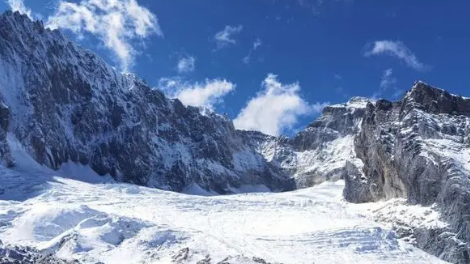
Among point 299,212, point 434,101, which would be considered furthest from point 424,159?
point 299,212

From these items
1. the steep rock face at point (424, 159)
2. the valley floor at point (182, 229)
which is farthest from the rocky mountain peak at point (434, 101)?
the valley floor at point (182, 229)

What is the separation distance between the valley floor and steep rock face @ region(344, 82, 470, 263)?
797 cm

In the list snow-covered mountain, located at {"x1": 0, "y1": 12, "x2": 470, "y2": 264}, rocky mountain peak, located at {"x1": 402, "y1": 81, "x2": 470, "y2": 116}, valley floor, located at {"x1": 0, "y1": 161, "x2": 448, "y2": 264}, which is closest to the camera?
valley floor, located at {"x1": 0, "y1": 161, "x2": 448, "y2": 264}

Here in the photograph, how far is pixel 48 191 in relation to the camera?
160750 mm

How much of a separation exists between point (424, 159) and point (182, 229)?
2112 inches

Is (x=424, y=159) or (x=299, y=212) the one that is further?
(x=299, y=212)

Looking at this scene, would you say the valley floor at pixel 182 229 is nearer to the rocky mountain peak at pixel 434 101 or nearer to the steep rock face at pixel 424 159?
the steep rock face at pixel 424 159

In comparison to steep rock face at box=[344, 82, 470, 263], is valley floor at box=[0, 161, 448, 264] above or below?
below

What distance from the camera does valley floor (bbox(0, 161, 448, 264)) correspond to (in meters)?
118

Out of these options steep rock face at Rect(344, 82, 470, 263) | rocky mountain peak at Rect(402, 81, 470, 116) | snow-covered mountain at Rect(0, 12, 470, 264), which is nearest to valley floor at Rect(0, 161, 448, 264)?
snow-covered mountain at Rect(0, 12, 470, 264)

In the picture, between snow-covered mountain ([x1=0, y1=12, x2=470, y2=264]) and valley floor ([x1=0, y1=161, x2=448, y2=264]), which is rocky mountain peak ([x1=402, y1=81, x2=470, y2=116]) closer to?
snow-covered mountain ([x1=0, y1=12, x2=470, y2=264])

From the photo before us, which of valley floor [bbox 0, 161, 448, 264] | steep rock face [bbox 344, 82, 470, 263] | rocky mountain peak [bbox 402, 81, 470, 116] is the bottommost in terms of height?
valley floor [bbox 0, 161, 448, 264]

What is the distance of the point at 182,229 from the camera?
129 metres

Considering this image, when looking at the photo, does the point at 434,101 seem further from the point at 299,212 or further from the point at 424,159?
the point at 299,212
